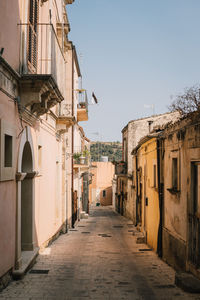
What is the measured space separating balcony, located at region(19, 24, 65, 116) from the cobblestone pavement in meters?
3.65

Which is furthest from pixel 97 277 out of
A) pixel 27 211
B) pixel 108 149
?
pixel 108 149

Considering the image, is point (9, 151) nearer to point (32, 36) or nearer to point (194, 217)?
point (32, 36)

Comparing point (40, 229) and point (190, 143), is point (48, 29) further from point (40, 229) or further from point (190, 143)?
point (40, 229)

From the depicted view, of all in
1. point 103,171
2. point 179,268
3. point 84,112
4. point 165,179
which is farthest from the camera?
point 103,171

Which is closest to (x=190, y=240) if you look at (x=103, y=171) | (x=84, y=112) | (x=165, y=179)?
(x=165, y=179)

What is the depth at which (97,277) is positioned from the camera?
7121 mm

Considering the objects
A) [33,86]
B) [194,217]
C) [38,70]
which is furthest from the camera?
[38,70]

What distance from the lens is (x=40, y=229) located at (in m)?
9.34

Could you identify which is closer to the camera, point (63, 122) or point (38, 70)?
point (38, 70)

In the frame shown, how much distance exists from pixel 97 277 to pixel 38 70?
534 cm

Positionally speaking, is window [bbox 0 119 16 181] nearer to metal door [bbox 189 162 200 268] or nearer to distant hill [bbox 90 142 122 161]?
metal door [bbox 189 162 200 268]

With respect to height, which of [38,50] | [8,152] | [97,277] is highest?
[38,50]

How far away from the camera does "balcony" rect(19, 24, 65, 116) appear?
677 cm

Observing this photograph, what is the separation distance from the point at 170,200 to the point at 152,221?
3203 millimetres
